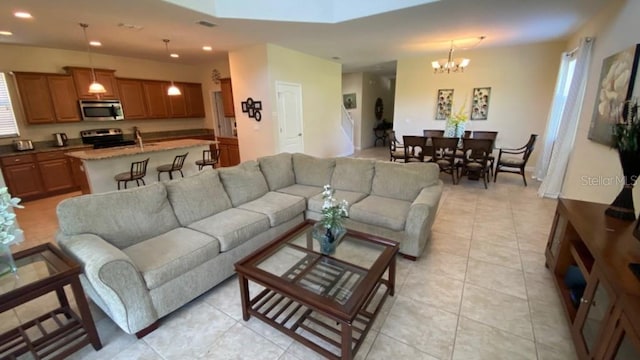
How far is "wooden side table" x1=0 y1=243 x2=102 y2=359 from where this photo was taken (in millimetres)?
1482

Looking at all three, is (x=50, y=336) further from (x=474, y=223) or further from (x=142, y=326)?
(x=474, y=223)

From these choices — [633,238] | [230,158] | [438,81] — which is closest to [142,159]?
[230,158]

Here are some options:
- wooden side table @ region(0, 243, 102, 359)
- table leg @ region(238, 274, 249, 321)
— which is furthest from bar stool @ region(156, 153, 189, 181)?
table leg @ region(238, 274, 249, 321)

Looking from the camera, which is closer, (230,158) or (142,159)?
(142,159)

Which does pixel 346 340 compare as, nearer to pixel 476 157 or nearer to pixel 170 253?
pixel 170 253

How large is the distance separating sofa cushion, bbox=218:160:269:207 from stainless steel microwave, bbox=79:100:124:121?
4561mm

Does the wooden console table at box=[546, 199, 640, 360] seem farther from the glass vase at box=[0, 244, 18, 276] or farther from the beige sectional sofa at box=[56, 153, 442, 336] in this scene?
the glass vase at box=[0, 244, 18, 276]

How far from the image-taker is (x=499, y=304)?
6.66 ft

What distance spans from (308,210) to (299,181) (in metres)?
0.70

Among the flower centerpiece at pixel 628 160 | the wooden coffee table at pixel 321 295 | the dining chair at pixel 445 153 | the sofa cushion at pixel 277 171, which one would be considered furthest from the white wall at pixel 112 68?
the flower centerpiece at pixel 628 160

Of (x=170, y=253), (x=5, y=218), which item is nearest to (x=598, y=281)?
(x=170, y=253)

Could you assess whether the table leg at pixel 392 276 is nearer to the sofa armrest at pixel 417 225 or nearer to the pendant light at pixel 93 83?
the sofa armrest at pixel 417 225

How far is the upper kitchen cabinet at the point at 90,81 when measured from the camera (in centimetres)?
530

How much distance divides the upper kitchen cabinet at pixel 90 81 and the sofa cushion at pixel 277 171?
4663 mm
